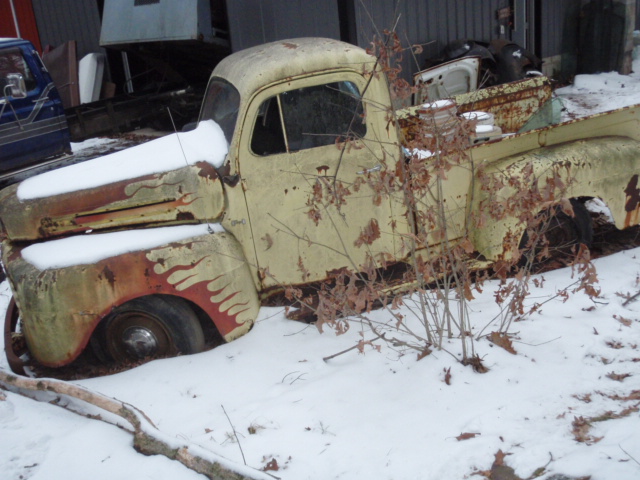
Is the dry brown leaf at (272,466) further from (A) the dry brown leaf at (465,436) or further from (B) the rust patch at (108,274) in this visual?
(B) the rust patch at (108,274)

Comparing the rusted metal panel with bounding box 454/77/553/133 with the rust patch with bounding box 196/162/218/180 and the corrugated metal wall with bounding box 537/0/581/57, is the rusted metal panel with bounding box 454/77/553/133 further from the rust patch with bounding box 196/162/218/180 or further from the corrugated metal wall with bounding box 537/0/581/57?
the corrugated metal wall with bounding box 537/0/581/57

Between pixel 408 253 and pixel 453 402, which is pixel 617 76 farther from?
pixel 453 402

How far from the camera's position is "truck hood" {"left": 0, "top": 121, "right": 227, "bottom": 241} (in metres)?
3.69

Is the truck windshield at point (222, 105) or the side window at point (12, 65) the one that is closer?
the truck windshield at point (222, 105)

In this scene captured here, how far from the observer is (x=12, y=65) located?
7.99 m

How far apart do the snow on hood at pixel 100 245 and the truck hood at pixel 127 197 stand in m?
0.07

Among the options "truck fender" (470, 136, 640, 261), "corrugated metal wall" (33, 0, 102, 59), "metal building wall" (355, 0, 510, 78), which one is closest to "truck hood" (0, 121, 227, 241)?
"truck fender" (470, 136, 640, 261)

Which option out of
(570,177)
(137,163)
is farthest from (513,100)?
(137,163)

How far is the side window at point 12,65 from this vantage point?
7895mm

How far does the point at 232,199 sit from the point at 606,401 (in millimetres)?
2391

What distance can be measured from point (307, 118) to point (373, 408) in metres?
1.81

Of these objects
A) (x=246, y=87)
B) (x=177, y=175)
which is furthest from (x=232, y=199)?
(x=246, y=87)

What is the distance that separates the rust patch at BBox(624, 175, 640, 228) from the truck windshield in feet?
9.24

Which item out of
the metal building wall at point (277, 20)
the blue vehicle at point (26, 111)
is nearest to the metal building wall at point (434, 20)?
the metal building wall at point (277, 20)
